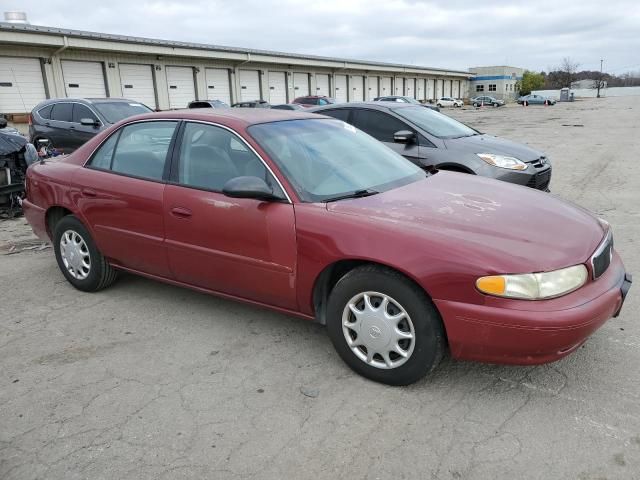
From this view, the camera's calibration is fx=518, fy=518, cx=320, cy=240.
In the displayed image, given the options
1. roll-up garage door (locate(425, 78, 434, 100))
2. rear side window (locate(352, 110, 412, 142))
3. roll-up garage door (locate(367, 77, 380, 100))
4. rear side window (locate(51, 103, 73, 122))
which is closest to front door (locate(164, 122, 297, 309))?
rear side window (locate(352, 110, 412, 142))

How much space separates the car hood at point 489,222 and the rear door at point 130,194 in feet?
4.81

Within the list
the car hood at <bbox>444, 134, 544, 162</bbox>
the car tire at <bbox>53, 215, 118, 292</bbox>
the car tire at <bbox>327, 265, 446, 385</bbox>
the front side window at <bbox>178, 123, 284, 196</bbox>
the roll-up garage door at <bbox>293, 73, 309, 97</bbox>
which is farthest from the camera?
the roll-up garage door at <bbox>293, 73, 309, 97</bbox>

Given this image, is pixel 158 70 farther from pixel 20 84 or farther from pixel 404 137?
pixel 404 137

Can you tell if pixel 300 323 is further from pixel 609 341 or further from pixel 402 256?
pixel 609 341

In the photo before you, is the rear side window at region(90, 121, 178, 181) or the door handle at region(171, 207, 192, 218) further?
the rear side window at region(90, 121, 178, 181)

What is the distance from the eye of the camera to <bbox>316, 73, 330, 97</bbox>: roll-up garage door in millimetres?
40500

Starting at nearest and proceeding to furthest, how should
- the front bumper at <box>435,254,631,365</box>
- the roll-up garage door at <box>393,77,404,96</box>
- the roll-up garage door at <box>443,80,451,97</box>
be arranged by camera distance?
the front bumper at <box>435,254,631,365</box> < the roll-up garage door at <box>393,77,404,96</box> < the roll-up garage door at <box>443,80,451,97</box>

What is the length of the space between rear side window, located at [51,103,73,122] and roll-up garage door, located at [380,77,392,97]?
42069mm

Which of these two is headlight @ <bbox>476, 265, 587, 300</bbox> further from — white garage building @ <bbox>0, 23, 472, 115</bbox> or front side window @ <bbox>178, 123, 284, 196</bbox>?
white garage building @ <bbox>0, 23, 472, 115</bbox>

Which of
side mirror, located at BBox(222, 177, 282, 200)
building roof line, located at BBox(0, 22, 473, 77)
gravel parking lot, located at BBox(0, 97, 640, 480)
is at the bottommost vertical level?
gravel parking lot, located at BBox(0, 97, 640, 480)

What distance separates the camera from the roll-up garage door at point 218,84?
3092 cm

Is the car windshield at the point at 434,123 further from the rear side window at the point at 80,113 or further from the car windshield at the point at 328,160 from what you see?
the rear side window at the point at 80,113

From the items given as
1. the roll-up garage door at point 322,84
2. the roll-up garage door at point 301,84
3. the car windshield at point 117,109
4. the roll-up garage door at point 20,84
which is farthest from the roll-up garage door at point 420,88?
the car windshield at point 117,109

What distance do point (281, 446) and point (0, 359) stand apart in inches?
82.6
